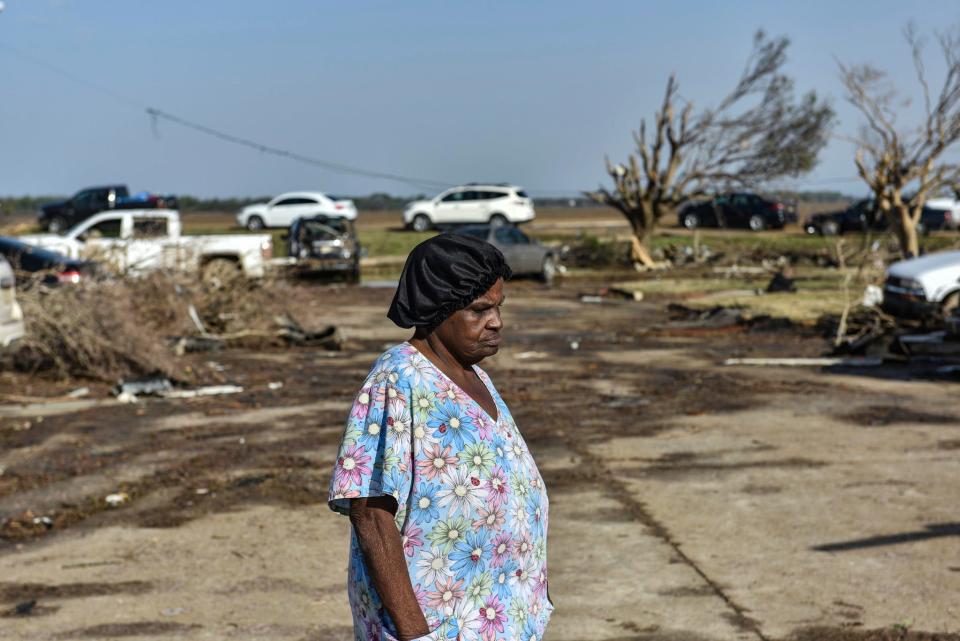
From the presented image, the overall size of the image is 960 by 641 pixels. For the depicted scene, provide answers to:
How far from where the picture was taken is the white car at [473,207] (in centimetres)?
5100

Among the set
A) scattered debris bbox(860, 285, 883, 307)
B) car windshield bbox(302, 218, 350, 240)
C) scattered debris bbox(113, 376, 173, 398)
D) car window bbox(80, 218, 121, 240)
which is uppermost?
car window bbox(80, 218, 121, 240)

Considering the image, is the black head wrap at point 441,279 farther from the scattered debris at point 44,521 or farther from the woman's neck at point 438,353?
the scattered debris at point 44,521

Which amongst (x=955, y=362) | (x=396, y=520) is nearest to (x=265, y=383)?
(x=955, y=362)

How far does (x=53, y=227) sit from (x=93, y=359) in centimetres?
4113

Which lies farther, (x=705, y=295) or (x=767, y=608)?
(x=705, y=295)

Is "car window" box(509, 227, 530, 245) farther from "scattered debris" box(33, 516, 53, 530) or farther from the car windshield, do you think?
"scattered debris" box(33, 516, 53, 530)

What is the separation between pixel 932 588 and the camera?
656 cm

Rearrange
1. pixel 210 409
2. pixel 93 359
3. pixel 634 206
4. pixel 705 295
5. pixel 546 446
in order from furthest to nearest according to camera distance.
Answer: pixel 634 206 → pixel 705 295 → pixel 93 359 → pixel 210 409 → pixel 546 446

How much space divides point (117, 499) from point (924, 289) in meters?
11.9

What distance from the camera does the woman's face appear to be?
10.5ft

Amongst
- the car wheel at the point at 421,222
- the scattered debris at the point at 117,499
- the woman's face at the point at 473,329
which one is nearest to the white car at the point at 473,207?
the car wheel at the point at 421,222

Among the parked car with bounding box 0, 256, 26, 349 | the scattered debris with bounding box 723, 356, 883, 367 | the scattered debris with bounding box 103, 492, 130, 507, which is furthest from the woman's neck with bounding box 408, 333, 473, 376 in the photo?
the scattered debris with bounding box 723, 356, 883, 367

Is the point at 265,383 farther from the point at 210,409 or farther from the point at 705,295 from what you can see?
the point at 705,295

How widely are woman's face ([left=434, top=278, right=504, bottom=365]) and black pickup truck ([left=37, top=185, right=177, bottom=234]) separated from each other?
51.7m
